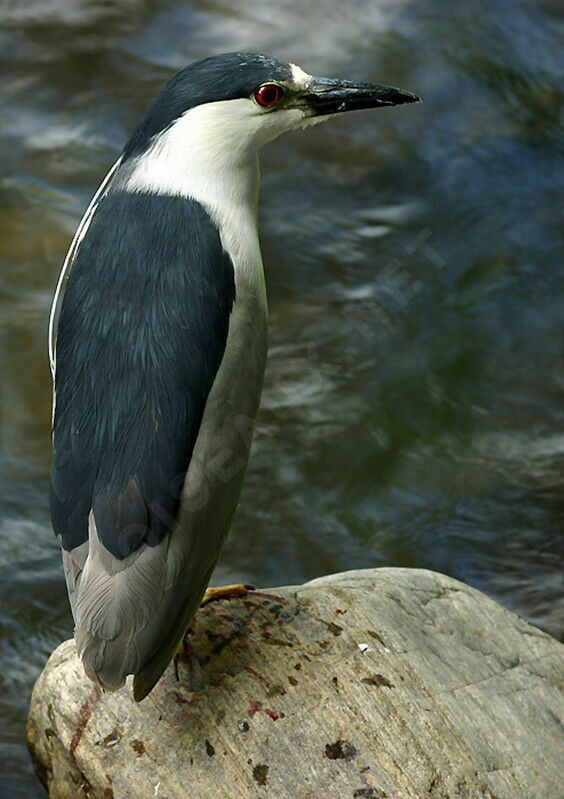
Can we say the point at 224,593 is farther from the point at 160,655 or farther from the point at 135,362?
the point at 135,362

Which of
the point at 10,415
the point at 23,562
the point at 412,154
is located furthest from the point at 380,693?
the point at 412,154

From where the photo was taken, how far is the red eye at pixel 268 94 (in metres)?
2.91

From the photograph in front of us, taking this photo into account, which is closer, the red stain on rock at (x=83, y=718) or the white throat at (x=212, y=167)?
the red stain on rock at (x=83, y=718)

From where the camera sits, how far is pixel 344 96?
307cm

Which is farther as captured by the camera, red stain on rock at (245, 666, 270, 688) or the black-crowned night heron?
red stain on rock at (245, 666, 270, 688)

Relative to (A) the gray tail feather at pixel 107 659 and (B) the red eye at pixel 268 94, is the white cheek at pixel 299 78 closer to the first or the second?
(B) the red eye at pixel 268 94

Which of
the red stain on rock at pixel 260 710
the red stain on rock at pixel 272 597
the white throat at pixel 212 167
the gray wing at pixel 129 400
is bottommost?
the red stain on rock at pixel 260 710

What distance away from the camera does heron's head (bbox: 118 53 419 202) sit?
9.34 feet

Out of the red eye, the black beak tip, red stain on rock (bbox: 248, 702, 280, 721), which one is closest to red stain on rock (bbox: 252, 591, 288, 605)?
red stain on rock (bbox: 248, 702, 280, 721)

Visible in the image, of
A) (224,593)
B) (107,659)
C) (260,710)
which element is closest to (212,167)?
(224,593)

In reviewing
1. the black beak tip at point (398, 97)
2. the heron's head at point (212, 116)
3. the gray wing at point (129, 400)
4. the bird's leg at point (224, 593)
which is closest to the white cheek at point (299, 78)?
the heron's head at point (212, 116)

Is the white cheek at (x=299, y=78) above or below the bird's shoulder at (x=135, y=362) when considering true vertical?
above

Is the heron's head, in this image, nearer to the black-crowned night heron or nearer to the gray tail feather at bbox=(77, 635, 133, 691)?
the black-crowned night heron

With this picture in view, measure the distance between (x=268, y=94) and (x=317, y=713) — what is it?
1.60m
